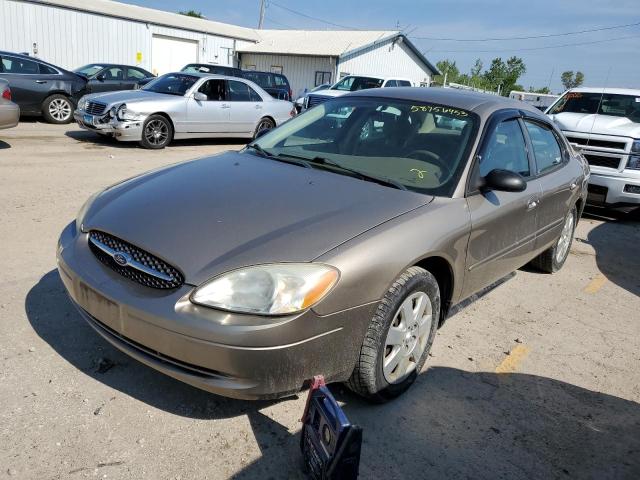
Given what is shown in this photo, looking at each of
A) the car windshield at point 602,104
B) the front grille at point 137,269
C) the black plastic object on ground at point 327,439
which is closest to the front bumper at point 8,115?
the front grille at point 137,269

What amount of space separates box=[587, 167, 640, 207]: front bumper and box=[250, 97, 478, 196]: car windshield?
16.3 feet

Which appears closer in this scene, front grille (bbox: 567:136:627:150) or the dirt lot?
the dirt lot

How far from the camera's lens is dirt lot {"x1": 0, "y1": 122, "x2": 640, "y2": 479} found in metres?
2.36

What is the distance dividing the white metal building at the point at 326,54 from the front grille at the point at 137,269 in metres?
30.7

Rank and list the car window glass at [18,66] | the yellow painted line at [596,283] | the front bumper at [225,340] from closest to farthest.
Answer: the front bumper at [225,340], the yellow painted line at [596,283], the car window glass at [18,66]

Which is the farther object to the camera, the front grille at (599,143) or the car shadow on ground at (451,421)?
the front grille at (599,143)

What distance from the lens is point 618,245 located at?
21.7ft

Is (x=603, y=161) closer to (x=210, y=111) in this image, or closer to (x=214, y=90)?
(x=210, y=111)

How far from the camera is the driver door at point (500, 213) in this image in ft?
10.7

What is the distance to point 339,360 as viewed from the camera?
2.45 metres

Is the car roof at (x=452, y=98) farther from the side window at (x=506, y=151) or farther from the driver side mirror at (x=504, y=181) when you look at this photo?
the driver side mirror at (x=504, y=181)

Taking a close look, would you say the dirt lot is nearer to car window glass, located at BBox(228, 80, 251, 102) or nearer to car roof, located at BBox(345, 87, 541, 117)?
car roof, located at BBox(345, 87, 541, 117)

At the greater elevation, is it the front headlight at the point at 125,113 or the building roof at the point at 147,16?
the building roof at the point at 147,16

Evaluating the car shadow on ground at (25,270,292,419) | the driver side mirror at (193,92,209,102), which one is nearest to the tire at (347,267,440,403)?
the car shadow on ground at (25,270,292,419)
